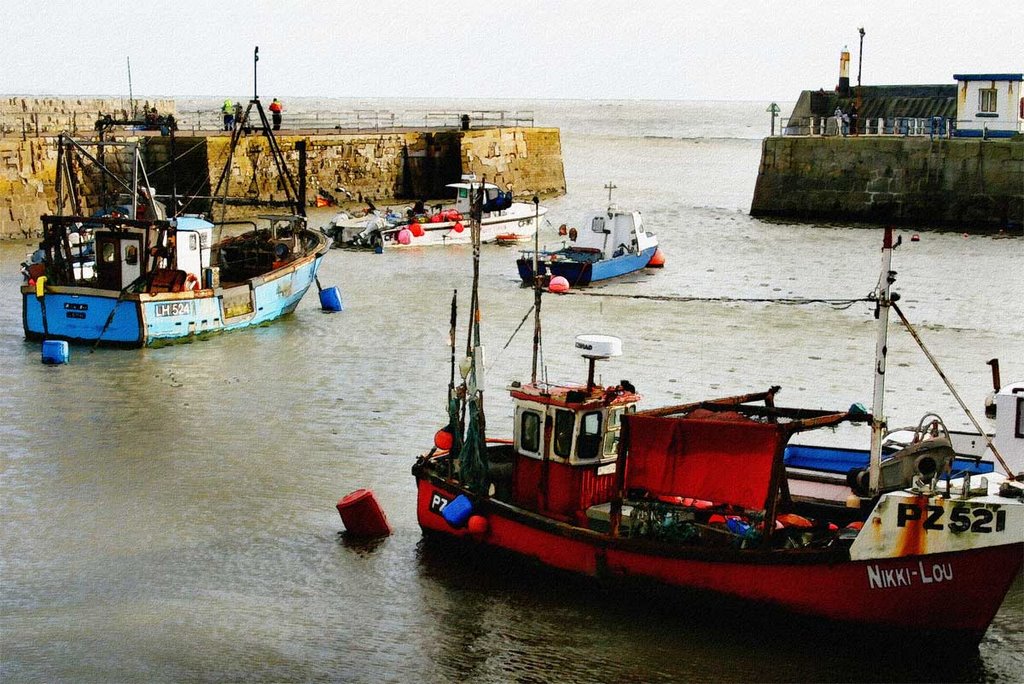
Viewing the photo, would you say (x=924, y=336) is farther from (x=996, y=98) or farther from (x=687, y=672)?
(x=996, y=98)

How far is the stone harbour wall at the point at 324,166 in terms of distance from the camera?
4188 cm

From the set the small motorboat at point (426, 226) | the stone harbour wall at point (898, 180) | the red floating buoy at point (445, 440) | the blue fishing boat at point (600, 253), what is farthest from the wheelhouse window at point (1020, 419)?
the stone harbour wall at point (898, 180)

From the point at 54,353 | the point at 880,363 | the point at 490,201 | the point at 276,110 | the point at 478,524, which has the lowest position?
the point at 54,353

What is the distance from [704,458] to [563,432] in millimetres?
1696

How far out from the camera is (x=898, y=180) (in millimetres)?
46312

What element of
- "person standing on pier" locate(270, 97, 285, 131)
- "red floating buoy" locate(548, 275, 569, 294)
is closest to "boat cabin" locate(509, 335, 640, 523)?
"red floating buoy" locate(548, 275, 569, 294)

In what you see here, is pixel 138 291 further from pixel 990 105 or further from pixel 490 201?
pixel 990 105

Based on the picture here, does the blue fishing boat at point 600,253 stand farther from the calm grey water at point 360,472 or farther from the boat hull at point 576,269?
the calm grey water at point 360,472

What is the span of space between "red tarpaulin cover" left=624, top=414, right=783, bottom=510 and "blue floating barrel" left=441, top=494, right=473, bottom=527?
6.65ft

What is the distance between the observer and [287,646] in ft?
40.6

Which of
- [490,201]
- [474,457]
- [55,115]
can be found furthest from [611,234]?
[55,115]

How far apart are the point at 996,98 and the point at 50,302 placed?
33.3 m

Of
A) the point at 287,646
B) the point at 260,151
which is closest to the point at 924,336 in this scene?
the point at 287,646

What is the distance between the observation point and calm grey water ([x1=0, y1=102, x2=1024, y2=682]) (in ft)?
39.9
